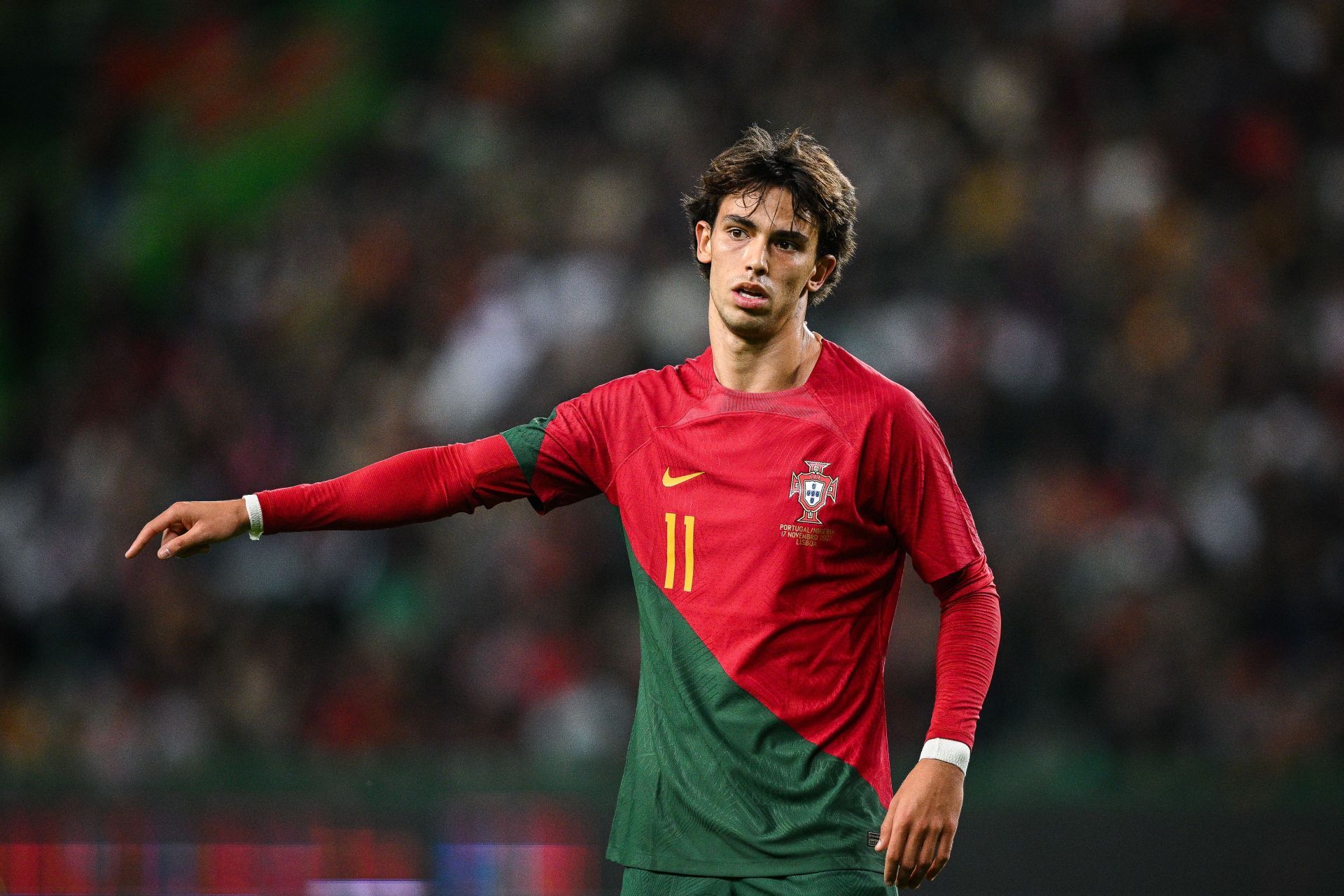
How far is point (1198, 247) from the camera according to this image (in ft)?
29.2

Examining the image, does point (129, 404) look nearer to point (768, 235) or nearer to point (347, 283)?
point (347, 283)

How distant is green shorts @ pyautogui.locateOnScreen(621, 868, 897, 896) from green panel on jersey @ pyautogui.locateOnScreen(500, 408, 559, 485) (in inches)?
35.9

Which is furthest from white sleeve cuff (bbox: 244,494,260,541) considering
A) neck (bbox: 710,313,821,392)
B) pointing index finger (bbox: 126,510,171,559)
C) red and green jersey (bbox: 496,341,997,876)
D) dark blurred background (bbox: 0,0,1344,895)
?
dark blurred background (bbox: 0,0,1344,895)

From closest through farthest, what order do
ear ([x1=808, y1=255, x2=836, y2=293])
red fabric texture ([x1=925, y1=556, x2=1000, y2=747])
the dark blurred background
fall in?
red fabric texture ([x1=925, y1=556, x2=1000, y2=747]), ear ([x1=808, y1=255, x2=836, y2=293]), the dark blurred background

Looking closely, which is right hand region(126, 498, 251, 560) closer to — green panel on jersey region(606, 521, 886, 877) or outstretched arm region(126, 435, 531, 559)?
outstretched arm region(126, 435, 531, 559)

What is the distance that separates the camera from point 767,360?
3.46 meters

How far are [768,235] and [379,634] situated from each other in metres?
5.46

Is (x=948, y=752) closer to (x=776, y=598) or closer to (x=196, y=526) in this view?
(x=776, y=598)

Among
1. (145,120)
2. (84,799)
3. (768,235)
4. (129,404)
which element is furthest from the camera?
(145,120)

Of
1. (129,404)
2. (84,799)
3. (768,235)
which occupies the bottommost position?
(84,799)

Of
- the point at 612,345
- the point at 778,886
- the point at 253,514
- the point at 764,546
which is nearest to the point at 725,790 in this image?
the point at 778,886

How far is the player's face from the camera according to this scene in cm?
339

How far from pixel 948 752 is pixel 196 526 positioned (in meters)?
1.57

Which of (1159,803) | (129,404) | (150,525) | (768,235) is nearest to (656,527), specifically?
(768,235)
